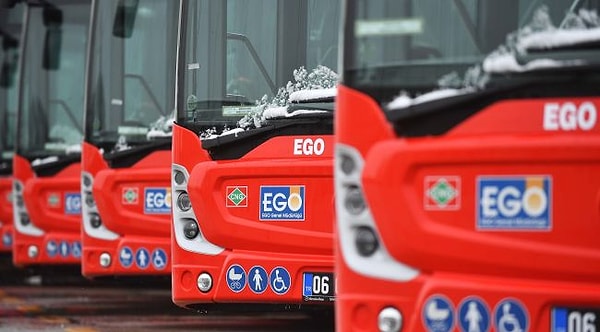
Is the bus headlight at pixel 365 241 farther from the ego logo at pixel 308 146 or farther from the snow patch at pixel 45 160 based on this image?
the snow patch at pixel 45 160

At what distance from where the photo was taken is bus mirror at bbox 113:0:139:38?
1210 cm

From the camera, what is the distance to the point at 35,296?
50.8 feet

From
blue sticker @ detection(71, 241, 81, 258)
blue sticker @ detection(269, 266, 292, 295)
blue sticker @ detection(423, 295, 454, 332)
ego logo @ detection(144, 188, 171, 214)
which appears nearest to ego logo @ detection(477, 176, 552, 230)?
blue sticker @ detection(423, 295, 454, 332)

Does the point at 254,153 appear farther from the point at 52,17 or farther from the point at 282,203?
the point at 52,17

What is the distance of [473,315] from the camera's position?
20.1ft

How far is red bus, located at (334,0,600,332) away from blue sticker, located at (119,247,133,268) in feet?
18.4

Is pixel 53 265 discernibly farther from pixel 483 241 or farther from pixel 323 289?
pixel 483 241

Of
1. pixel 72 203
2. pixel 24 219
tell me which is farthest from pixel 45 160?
pixel 24 219

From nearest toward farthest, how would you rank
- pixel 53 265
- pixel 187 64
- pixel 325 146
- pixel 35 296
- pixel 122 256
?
1. pixel 325 146
2. pixel 187 64
3. pixel 122 256
4. pixel 53 265
5. pixel 35 296

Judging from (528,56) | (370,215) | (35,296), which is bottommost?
(35,296)

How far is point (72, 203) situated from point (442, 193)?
841cm

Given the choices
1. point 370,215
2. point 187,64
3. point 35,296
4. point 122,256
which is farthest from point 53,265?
point 370,215

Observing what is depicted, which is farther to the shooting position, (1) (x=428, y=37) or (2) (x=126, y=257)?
(2) (x=126, y=257)

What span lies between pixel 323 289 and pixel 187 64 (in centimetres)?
165
